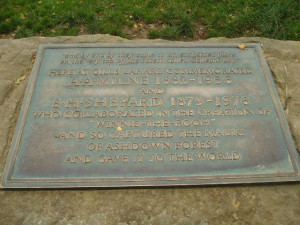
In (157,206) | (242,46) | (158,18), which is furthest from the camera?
(158,18)

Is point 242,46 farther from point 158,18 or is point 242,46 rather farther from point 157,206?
point 157,206

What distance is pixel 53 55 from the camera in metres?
Result: 3.31

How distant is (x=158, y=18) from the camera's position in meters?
4.79

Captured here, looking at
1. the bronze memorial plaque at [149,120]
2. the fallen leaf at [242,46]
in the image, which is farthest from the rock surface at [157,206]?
the fallen leaf at [242,46]

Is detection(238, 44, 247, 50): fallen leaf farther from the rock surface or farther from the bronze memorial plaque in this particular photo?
the rock surface

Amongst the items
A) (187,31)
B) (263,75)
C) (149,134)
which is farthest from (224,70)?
(187,31)

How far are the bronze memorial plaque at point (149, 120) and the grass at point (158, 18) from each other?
1308 mm

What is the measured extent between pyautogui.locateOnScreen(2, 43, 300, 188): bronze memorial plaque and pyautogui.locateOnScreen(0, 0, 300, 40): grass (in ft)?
4.29

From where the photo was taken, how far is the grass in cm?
455

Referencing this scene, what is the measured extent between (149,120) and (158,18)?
252 centimetres

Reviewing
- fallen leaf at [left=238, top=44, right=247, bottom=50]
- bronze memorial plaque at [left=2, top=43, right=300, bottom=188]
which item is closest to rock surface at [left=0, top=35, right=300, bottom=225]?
bronze memorial plaque at [left=2, top=43, right=300, bottom=188]

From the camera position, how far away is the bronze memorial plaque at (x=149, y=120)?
2512mm

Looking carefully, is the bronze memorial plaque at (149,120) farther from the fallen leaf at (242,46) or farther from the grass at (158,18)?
the grass at (158,18)

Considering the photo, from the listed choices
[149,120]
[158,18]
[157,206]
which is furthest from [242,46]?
[157,206]
